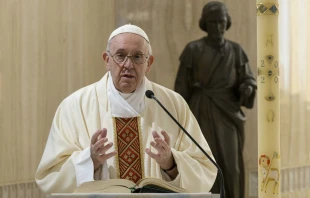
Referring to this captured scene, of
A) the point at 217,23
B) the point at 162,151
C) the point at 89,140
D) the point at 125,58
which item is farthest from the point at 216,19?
the point at 162,151

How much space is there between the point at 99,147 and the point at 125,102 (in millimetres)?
774

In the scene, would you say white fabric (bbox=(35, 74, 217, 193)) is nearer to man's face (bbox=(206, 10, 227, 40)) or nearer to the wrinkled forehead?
the wrinkled forehead

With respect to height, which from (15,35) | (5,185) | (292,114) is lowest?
(5,185)

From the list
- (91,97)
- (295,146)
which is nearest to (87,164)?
(91,97)

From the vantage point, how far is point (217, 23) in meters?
9.07

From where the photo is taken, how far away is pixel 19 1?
812 centimetres

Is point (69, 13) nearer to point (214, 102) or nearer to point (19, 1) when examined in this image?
point (19, 1)

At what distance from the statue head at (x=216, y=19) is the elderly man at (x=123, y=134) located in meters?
3.51

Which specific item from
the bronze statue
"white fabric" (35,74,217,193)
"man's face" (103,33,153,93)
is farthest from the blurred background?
"man's face" (103,33,153,93)

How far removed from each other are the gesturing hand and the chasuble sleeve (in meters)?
0.37

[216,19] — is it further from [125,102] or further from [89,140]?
[89,140]

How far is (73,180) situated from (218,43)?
14.3 feet

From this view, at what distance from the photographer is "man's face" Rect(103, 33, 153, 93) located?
5.32 m

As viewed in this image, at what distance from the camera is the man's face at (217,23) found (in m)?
9.05
